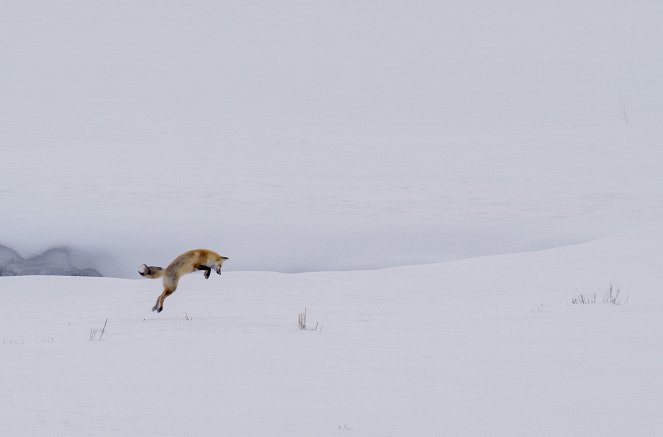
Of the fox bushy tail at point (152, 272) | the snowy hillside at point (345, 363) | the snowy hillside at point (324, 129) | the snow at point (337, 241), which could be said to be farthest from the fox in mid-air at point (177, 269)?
the snowy hillside at point (324, 129)

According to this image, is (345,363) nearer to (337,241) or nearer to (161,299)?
(161,299)

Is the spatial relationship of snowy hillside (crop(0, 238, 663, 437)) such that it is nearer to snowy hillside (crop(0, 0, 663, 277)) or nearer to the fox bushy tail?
the fox bushy tail

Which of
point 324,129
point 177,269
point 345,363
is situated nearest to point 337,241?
point 177,269

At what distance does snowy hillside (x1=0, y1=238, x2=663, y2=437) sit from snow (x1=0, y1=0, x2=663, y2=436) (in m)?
0.02

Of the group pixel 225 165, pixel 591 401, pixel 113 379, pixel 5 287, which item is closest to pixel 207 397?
pixel 113 379

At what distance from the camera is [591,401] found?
14.0 ft

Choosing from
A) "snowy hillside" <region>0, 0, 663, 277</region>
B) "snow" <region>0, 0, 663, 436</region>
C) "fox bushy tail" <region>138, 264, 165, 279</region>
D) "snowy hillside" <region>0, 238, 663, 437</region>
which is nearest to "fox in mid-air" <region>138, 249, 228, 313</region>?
"fox bushy tail" <region>138, 264, 165, 279</region>

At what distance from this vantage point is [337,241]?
12367mm

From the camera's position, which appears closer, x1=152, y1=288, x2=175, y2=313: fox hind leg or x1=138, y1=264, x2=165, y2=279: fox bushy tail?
x1=138, y1=264, x2=165, y2=279: fox bushy tail

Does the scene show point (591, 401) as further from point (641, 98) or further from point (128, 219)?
point (641, 98)

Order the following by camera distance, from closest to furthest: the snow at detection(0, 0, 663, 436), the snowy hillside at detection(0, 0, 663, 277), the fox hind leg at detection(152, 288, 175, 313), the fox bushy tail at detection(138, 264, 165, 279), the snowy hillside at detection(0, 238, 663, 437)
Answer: the snowy hillside at detection(0, 238, 663, 437) → the snow at detection(0, 0, 663, 436) → the fox bushy tail at detection(138, 264, 165, 279) → the fox hind leg at detection(152, 288, 175, 313) → the snowy hillside at detection(0, 0, 663, 277)

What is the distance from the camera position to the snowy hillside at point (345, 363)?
12.8ft

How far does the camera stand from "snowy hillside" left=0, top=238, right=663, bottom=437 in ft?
12.8

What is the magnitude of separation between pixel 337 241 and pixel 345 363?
7237mm
